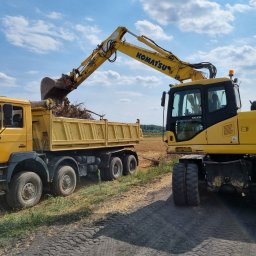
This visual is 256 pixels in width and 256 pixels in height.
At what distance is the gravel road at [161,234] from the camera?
6113mm

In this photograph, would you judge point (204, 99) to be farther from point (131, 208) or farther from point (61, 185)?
point (61, 185)

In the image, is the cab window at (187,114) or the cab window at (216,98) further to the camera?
the cab window at (187,114)

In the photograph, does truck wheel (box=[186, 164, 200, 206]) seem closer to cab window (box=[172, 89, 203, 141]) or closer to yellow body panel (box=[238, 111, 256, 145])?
cab window (box=[172, 89, 203, 141])

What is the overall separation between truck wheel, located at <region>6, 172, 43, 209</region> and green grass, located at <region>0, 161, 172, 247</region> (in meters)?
→ 0.22

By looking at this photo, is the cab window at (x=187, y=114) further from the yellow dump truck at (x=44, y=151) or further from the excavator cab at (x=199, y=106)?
the yellow dump truck at (x=44, y=151)

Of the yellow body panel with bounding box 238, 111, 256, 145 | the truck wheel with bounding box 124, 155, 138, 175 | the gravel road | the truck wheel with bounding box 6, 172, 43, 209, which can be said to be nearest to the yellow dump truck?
the truck wheel with bounding box 6, 172, 43, 209

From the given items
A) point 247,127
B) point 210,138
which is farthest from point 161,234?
point 247,127

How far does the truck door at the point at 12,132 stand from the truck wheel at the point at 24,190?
66 cm

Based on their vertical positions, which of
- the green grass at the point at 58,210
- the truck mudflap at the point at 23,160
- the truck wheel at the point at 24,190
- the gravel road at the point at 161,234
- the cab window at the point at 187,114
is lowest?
the gravel road at the point at 161,234

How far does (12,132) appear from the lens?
1016cm

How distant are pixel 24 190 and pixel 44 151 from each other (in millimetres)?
1588

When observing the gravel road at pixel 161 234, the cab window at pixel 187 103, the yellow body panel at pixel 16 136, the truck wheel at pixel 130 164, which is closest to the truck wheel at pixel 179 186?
the gravel road at pixel 161 234

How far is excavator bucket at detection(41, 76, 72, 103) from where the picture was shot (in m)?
14.3

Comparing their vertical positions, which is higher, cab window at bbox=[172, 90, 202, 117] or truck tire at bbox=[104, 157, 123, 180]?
cab window at bbox=[172, 90, 202, 117]
